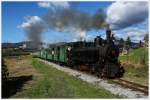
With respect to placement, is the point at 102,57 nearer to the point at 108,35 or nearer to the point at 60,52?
the point at 108,35

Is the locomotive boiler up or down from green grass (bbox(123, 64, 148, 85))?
up

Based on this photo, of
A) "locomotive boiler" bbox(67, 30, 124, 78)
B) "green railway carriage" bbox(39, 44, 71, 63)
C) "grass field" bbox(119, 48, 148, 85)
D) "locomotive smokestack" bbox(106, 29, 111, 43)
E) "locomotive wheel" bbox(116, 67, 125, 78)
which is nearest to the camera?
"grass field" bbox(119, 48, 148, 85)

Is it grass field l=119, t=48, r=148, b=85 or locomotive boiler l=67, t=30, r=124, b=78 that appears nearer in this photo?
grass field l=119, t=48, r=148, b=85

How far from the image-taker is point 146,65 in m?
22.2

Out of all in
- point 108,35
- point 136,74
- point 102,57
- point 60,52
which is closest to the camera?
point 108,35

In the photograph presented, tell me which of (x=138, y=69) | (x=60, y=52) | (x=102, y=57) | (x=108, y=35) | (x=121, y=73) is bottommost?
(x=121, y=73)

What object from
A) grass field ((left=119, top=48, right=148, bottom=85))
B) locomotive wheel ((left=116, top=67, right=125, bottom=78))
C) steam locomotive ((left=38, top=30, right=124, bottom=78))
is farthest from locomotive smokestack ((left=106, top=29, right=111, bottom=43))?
grass field ((left=119, top=48, right=148, bottom=85))

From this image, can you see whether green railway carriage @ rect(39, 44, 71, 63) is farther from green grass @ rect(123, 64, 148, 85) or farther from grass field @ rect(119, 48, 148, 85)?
green grass @ rect(123, 64, 148, 85)

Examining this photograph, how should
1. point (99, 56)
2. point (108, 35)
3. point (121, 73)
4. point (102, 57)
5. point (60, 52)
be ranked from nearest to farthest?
1. point (108, 35)
2. point (102, 57)
3. point (99, 56)
4. point (121, 73)
5. point (60, 52)

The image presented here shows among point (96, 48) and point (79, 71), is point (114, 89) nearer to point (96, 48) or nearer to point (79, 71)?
point (96, 48)

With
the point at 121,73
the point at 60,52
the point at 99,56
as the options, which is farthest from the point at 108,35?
the point at 60,52

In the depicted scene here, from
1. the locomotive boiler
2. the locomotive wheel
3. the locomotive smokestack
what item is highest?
the locomotive smokestack

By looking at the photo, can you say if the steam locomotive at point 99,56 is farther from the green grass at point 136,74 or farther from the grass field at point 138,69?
the grass field at point 138,69

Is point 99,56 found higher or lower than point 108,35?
lower
